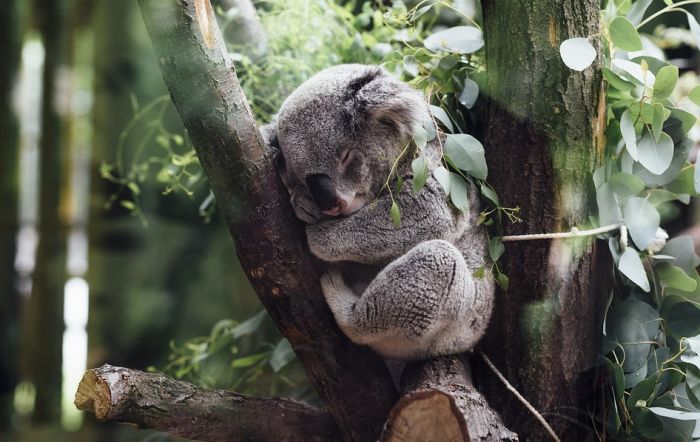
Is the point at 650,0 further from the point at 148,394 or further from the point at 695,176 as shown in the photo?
the point at 148,394

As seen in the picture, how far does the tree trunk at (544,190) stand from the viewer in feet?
6.64

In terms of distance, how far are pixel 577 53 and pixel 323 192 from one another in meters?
0.85

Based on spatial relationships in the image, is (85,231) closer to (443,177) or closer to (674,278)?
(443,177)

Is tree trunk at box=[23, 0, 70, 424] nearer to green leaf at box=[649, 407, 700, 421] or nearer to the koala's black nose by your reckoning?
the koala's black nose

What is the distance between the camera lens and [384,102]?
7.13 ft

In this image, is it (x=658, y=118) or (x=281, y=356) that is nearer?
(x=658, y=118)

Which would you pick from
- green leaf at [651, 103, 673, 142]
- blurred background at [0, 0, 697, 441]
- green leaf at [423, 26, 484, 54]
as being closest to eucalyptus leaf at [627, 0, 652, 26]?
green leaf at [651, 103, 673, 142]

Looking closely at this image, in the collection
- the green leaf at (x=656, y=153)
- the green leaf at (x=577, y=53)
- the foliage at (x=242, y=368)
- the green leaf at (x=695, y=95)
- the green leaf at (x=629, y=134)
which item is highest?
the green leaf at (x=577, y=53)

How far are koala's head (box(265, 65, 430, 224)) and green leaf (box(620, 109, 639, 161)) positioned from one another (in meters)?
0.59

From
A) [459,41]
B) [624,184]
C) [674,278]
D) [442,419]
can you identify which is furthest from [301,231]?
[674,278]

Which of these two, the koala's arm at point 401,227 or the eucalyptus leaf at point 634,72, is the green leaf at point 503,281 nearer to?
the koala's arm at point 401,227

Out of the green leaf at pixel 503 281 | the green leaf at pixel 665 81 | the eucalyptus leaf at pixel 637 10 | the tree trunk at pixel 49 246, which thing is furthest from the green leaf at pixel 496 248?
the tree trunk at pixel 49 246

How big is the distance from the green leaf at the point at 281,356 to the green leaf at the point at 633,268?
124 cm

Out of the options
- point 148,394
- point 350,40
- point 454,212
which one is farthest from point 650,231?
point 148,394
